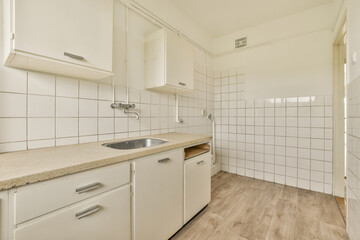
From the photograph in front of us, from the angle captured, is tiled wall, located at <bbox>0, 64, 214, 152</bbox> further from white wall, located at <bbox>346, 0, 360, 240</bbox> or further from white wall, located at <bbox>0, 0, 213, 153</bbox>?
white wall, located at <bbox>346, 0, 360, 240</bbox>

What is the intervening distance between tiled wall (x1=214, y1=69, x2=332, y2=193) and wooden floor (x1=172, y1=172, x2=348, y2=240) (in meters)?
0.27

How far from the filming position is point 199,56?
271cm

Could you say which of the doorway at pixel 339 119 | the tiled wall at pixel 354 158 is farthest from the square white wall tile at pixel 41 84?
the doorway at pixel 339 119

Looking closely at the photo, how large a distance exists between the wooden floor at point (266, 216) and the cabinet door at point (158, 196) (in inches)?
10.8

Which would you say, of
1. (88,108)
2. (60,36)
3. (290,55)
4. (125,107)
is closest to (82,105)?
(88,108)

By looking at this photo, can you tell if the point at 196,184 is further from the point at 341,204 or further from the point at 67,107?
the point at 341,204

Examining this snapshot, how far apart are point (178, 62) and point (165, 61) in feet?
0.68

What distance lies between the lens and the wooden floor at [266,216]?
4.67 ft

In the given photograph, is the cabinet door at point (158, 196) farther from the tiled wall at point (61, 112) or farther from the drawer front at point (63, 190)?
the tiled wall at point (61, 112)

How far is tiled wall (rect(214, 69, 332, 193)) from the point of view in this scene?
7.08 ft

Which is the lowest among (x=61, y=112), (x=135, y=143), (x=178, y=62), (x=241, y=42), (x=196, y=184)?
(x=196, y=184)

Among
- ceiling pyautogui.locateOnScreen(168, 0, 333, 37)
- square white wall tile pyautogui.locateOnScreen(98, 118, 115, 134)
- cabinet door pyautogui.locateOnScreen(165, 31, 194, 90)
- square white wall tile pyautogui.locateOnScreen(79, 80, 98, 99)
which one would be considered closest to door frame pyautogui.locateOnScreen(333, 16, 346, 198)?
ceiling pyautogui.locateOnScreen(168, 0, 333, 37)

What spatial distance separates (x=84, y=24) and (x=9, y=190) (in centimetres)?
102

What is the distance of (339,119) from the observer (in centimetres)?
204
